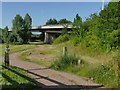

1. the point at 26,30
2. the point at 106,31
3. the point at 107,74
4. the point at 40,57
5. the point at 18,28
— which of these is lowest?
the point at 40,57

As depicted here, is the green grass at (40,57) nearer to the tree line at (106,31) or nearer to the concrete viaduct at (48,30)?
the tree line at (106,31)

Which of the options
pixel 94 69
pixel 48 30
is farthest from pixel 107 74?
pixel 48 30

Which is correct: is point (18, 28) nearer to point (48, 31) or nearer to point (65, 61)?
point (48, 31)

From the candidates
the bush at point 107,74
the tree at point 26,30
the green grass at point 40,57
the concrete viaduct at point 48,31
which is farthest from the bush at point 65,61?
the concrete viaduct at point 48,31

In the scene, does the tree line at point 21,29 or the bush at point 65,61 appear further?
the tree line at point 21,29

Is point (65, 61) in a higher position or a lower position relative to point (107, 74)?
higher

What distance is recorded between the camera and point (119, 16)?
2164cm

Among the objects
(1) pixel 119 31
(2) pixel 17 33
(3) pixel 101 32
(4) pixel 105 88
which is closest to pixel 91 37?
(3) pixel 101 32

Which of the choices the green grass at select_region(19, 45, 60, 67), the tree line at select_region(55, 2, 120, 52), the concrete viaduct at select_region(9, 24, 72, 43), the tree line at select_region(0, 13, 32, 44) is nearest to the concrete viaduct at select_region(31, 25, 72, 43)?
the concrete viaduct at select_region(9, 24, 72, 43)

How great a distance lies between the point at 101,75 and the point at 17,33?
2122 inches

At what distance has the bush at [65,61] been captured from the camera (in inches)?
590

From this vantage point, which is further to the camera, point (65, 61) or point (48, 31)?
point (48, 31)

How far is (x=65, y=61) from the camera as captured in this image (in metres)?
15.3

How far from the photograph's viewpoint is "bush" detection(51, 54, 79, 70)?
1498 cm
